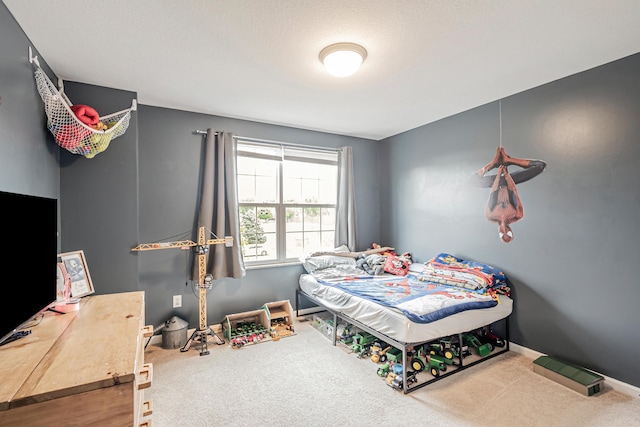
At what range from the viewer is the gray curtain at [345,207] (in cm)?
408

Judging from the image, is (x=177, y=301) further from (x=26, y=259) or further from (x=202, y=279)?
(x=26, y=259)

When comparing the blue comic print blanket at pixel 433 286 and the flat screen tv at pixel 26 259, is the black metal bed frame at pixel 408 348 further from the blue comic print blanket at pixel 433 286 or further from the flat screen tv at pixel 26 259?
the flat screen tv at pixel 26 259

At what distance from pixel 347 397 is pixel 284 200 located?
7.70 feet

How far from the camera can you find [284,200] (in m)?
3.78

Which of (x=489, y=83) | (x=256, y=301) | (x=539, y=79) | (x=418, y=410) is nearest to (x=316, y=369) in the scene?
(x=418, y=410)

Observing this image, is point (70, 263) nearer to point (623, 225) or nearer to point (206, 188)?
point (206, 188)

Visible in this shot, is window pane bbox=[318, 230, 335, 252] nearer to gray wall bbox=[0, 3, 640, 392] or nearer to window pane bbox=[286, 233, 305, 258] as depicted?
window pane bbox=[286, 233, 305, 258]

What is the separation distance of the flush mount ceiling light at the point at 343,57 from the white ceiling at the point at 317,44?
2.0 inches

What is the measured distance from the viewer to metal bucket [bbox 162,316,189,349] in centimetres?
288

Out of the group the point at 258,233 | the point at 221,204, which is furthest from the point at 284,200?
the point at 221,204

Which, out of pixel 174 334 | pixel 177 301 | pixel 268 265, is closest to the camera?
pixel 174 334

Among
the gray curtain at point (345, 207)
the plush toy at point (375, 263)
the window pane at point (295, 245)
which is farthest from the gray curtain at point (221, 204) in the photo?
the plush toy at point (375, 263)

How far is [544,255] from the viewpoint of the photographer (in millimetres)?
2607

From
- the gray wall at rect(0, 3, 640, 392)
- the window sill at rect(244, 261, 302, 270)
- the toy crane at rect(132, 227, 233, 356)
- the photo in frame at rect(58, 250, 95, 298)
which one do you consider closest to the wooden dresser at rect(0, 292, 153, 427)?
the photo in frame at rect(58, 250, 95, 298)
